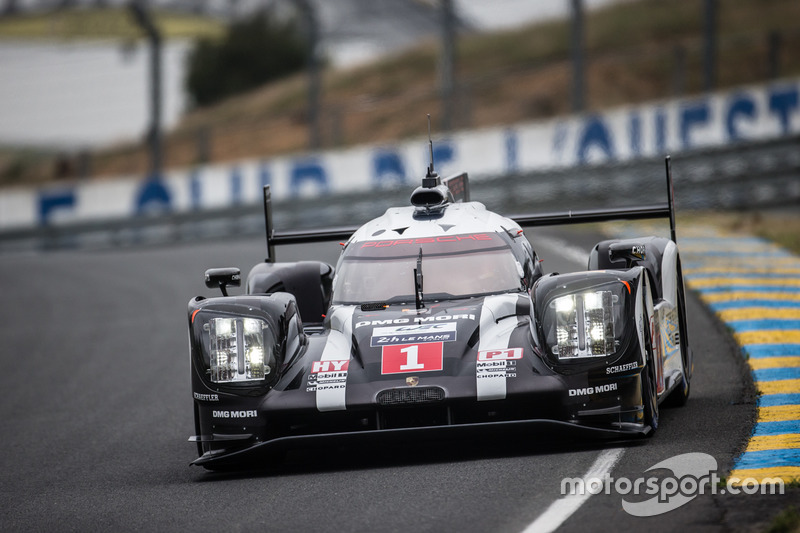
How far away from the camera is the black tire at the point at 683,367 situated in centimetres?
886

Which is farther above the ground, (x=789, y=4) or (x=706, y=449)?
(x=789, y=4)

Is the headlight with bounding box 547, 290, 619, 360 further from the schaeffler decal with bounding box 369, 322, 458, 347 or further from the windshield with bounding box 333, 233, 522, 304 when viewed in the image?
the windshield with bounding box 333, 233, 522, 304

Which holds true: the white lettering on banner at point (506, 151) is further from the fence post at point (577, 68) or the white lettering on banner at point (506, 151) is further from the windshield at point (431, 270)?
the windshield at point (431, 270)

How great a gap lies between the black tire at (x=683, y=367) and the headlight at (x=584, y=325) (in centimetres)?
145

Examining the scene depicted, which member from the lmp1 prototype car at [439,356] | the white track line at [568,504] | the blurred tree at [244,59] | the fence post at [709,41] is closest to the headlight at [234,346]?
the lmp1 prototype car at [439,356]

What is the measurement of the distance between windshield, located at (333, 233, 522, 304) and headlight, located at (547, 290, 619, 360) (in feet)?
3.80

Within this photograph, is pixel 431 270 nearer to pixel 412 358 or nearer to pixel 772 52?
pixel 412 358

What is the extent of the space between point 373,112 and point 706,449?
123 ft

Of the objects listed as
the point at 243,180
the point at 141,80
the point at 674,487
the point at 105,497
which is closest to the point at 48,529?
the point at 105,497

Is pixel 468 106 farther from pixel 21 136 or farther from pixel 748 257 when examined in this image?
pixel 21 136

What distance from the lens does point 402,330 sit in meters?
7.99

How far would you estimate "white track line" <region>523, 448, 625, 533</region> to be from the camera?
5.95 meters

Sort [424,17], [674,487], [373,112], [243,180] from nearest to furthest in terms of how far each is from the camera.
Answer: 1. [674,487]
2. [243,180]
3. [424,17]
4. [373,112]

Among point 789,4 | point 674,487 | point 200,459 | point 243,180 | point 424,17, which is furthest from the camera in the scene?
point 789,4
